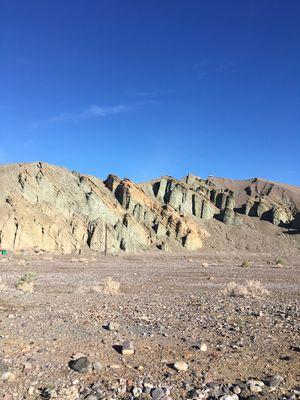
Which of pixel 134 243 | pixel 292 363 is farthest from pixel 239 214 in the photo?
pixel 292 363

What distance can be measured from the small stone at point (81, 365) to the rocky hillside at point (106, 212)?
4801 cm

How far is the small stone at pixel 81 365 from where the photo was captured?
833 cm

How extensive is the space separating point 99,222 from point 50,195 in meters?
8.56

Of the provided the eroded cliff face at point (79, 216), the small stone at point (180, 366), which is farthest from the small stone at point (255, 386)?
the eroded cliff face at point (79, 216)

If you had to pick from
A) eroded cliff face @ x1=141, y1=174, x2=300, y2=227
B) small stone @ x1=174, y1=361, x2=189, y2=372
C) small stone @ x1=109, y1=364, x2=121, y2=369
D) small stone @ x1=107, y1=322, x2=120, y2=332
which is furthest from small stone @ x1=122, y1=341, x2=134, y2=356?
eroded cliff face @ x1=141, y1=174, x2=300, y2=227

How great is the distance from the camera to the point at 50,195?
216 ft

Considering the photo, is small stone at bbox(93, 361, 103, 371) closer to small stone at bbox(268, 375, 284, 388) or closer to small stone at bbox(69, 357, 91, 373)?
small stone at bbox(69, 357, 91, 373)

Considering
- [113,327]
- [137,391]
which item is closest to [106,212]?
[113,327]

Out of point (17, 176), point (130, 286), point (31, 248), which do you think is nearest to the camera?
point (130, 286)

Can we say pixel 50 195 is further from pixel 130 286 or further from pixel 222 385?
pixel 222 385

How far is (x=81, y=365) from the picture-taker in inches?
332

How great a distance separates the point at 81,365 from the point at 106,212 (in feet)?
204

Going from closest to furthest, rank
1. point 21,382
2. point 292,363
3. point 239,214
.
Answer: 1. point 21,382
2. point 292,363
3. point 239,214

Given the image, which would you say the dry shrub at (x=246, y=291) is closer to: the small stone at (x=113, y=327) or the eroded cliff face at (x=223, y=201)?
the small stone at (x=113, y=327)
